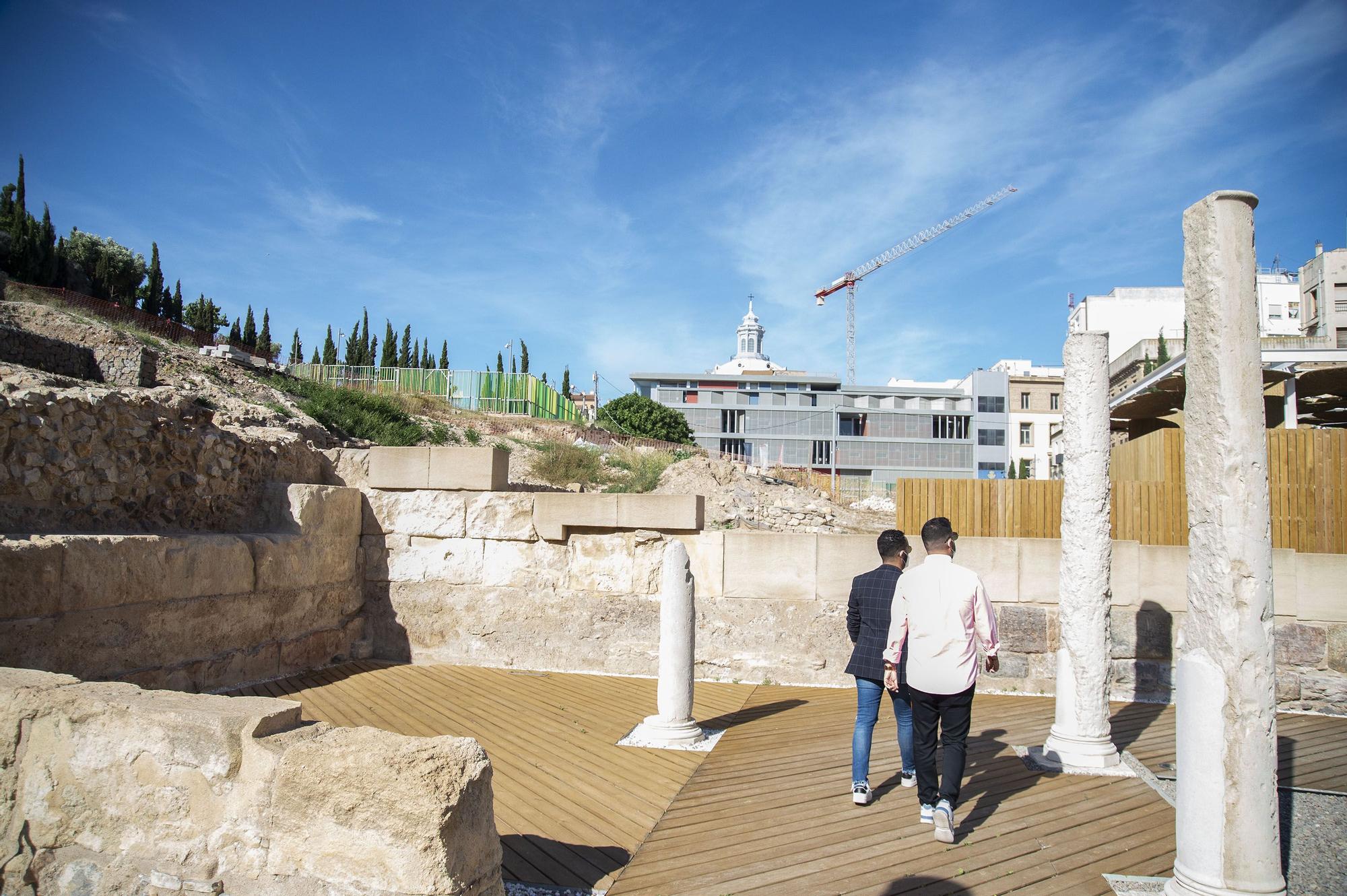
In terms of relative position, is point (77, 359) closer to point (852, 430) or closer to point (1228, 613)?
point (1228, 613)

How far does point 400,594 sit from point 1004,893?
6.71 metres

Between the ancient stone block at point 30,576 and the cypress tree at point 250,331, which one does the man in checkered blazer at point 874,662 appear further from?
the cypress tree at point 250,331

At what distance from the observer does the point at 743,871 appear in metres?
3.74

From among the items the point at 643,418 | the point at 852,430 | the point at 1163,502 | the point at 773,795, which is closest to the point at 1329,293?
the point at 852,430

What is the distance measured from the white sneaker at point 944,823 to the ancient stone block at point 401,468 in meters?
6.11

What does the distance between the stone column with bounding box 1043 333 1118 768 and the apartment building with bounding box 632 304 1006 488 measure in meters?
61.6

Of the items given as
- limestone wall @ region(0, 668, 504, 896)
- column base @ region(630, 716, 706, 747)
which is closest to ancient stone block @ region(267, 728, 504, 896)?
limestone wall @ region(0, 668, 504, 896)

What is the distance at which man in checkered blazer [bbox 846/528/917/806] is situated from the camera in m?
4.59

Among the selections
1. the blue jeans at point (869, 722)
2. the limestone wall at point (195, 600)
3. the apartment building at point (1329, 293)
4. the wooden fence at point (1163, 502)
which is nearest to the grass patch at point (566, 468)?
the limestone wall at point (195, 600)

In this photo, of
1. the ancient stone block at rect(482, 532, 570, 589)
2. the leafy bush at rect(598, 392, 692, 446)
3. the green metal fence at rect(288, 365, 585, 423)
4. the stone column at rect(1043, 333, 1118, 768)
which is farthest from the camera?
the leafy bush at rect(598, 392, 692, 446)

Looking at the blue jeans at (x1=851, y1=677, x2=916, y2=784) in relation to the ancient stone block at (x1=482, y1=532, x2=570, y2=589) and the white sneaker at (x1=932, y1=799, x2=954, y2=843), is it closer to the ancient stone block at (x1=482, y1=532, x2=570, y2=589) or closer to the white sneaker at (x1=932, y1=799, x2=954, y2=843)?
the white sneaker at (x1=932, y1=799, x2=954, y2=843)

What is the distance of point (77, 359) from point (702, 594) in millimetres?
10402

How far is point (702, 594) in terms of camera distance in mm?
8023

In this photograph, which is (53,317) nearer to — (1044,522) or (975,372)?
(1044,522)
